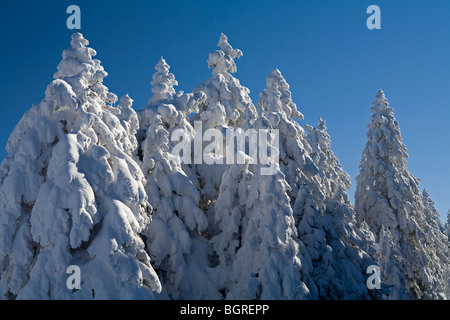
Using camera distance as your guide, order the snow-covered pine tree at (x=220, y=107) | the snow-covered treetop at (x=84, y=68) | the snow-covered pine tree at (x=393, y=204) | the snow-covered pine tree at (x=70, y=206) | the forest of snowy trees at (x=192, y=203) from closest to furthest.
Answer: the snow-covered pine tree at (x=70, y=206)
the forest of snowy trees at (x=192, y=203)
the snow-covered treetop at (x=84, y=68)
the snow-covered pine tree at (x=220, y=107)
the snow-covered pine tree at (x=393, y=204)

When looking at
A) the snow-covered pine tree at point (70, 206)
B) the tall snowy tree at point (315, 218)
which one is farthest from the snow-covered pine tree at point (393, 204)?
the snow-covered pine tree at point (70, 206)

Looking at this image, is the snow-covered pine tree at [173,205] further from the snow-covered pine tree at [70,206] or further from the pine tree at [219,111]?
the snow-covered pine tree at [70,206]

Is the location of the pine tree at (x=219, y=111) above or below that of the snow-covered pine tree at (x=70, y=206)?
above

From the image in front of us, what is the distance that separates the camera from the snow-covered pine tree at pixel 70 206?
1453 centimetres

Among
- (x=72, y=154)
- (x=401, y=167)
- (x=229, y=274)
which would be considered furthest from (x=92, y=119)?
(x=401, y=167)

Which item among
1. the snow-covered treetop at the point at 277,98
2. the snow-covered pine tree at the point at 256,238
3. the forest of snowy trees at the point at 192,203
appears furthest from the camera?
the snow-covered treetop at the point at 277,98

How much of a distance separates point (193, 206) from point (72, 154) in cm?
752

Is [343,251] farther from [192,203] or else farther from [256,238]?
[192,203]

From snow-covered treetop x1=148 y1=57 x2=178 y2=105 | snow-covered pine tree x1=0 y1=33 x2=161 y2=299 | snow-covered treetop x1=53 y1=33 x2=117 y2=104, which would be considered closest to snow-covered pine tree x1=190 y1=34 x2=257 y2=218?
snow-covered treetop x1=148 y1=57 x2=178 y2=105

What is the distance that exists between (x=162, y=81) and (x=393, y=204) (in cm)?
1900

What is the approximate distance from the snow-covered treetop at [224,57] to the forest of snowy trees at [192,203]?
0.10 metres
